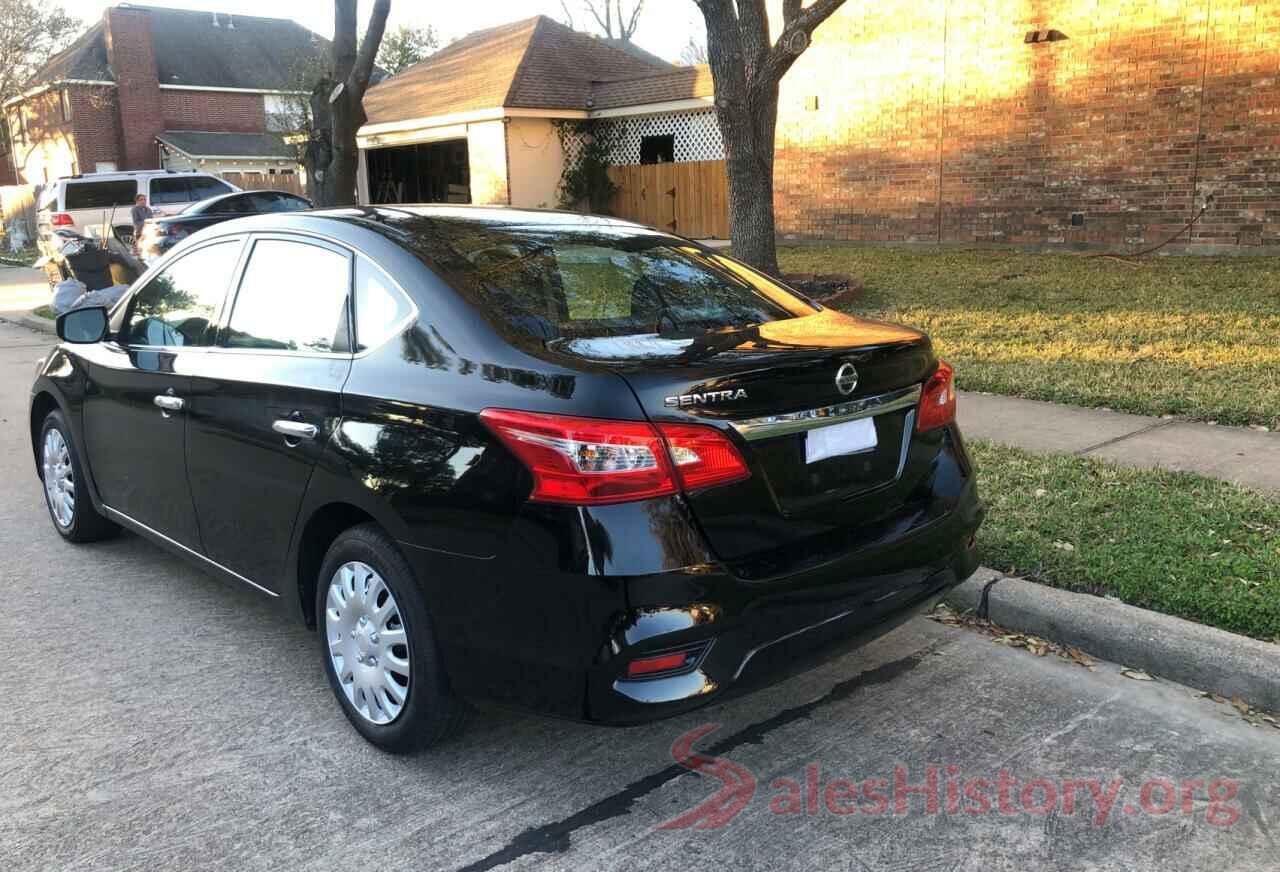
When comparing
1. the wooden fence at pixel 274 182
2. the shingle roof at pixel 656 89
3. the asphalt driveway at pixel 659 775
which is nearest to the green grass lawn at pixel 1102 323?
the asphalt driveway at pixel 659 775

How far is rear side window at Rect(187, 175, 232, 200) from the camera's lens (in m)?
21.1

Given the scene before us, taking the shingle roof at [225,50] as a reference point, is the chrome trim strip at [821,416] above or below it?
below

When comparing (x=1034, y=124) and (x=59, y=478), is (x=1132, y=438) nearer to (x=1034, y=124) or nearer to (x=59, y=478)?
(x=59, y=478)

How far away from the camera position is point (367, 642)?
3.39m

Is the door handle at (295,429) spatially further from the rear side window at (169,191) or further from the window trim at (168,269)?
the rear side window at (169,191)

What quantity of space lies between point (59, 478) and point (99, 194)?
18375 mm

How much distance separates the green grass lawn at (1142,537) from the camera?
4.05 m

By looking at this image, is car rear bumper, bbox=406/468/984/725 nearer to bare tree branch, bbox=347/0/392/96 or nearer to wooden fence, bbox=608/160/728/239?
bare tree branch, bbox=347/0/392/96

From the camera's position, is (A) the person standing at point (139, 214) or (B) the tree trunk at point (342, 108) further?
(A) the person standing at point (139, 214)

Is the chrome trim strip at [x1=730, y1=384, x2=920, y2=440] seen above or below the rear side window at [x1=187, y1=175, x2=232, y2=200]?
below

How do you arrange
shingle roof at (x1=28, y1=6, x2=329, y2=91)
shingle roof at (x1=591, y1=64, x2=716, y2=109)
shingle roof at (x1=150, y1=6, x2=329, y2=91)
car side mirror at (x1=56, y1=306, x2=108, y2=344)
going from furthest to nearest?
shingle roof at (x1=150, y1=6, x2=329, y2=91), shingle roof at (x1=28, y1=6, x2=329, y2=91), shingle roof at (x1=591, y1=64, x2=716, y2=109), car side mirror at (x1=56, y1=306, x2=108, y2=344)

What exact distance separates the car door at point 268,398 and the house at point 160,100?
1373 inches

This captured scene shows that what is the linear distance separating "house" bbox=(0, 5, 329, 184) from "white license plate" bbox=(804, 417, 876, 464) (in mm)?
36386

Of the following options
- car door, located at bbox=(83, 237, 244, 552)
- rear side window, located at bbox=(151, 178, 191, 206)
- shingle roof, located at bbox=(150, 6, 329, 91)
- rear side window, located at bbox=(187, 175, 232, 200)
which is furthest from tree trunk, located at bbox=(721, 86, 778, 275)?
shingle roof, located at bbox=(150, 6, 329, 91)
